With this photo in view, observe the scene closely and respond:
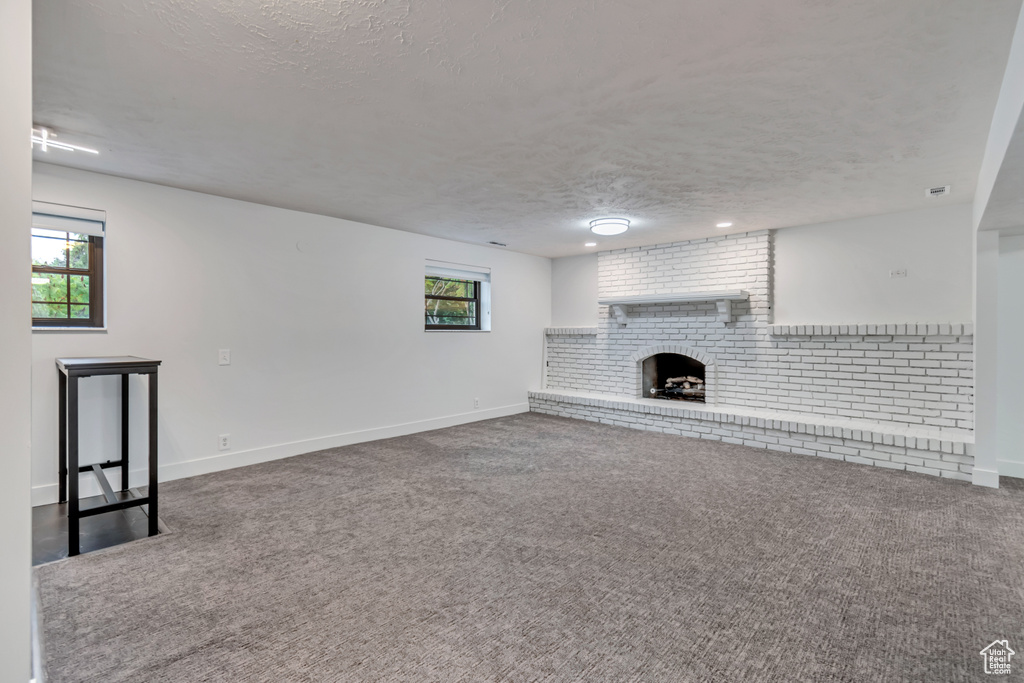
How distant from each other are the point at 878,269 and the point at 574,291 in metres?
3.58

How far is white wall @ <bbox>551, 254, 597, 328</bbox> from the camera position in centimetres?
687

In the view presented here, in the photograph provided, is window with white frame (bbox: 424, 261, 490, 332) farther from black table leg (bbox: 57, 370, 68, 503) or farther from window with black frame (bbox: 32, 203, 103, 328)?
black table leg (bbox: 57, 370, 68, 503)

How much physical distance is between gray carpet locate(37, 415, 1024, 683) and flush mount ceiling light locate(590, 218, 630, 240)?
2.39 m

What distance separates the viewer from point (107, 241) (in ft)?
11.4

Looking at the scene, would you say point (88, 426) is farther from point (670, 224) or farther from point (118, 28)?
point (670, 224)

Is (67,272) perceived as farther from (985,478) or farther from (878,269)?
(985,478)

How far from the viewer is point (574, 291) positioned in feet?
23.2

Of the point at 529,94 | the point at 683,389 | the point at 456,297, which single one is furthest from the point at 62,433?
the point at 683,389

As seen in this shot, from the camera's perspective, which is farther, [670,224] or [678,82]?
[670,224]

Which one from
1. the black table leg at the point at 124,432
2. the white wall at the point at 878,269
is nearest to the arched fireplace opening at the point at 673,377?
the white wall at the point at 878,269

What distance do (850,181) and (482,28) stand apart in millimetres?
3139

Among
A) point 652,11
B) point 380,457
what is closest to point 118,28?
point 652,11

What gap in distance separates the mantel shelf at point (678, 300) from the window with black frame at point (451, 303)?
1.71 meters

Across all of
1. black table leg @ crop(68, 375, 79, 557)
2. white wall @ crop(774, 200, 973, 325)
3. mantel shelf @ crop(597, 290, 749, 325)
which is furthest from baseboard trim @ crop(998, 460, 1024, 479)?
black table leg @ crop(68, 375, 79, 557)
